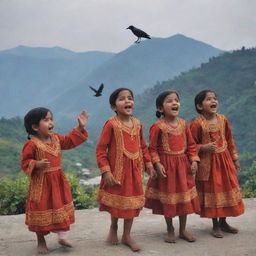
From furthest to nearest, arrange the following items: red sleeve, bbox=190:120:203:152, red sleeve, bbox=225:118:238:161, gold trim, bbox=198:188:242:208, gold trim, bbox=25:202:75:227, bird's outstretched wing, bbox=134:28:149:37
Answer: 1. red sleeve, bbox=225:118:238:161
2. red sleeve, bbox=190:120:203:152
3. gold trim, bbox=198:188:242:208
4. gold trim, bbox=25:202:75:227
5. bird's outstretched wing, bbox=134:28:149:37

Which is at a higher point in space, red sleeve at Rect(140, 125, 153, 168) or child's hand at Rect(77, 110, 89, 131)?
child's hand at Rect(77, 110, 89, 131)

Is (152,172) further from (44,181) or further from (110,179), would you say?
(44,181)

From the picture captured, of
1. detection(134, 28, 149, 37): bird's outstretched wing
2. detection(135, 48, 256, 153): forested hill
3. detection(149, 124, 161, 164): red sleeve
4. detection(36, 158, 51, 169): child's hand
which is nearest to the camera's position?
detection(134, 28, 149, 37): bird's outstretched wing

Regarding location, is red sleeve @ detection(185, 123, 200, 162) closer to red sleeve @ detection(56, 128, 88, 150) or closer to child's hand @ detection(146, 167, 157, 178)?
child's hand @ detection(146, 167, 157, 178)

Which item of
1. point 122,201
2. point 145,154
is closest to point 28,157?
point 122,201

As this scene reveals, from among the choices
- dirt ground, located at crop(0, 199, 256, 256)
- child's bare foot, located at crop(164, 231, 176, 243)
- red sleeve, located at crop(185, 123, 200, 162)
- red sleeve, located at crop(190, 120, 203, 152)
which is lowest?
dirt ground, located at crop(0, 199, 256, 256)

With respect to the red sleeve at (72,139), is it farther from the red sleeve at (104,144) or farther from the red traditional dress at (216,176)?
the red traditional dress at (216,176)

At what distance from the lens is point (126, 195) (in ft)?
12.7

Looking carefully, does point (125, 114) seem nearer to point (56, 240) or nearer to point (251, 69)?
point (56, 240)

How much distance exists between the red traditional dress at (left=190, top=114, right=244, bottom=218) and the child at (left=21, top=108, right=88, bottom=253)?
149cm

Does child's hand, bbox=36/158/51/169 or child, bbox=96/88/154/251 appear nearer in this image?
child's hand, bbox=36/158/51/169

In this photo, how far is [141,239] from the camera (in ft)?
14.0

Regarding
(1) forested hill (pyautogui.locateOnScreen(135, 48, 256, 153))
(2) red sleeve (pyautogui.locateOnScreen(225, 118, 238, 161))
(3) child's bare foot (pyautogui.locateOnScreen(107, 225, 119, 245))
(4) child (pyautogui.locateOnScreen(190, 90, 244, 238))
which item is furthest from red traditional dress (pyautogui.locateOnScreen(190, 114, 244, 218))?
(1) forested hill (pyautogui.locateOnScreen(135, 48, 256, 153))

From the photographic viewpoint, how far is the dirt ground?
388 centimetres
